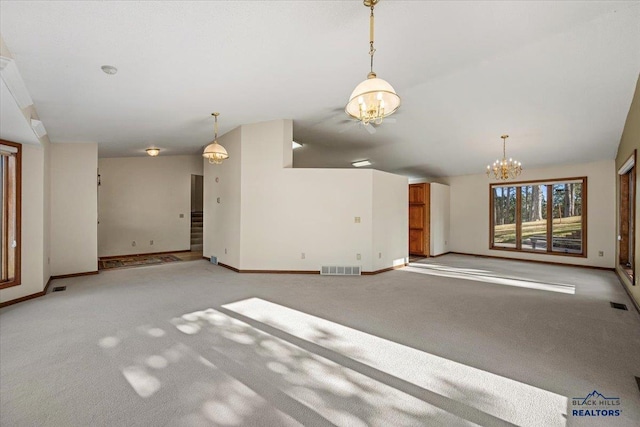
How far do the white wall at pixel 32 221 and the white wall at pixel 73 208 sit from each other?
4.08 feet

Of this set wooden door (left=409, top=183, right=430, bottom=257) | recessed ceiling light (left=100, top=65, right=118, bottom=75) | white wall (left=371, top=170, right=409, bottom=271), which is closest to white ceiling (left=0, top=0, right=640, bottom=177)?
recessed ceiling light (left=100, top=65, right=118, bottom=75)

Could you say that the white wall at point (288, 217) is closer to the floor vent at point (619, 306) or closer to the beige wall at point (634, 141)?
the floor vent at point (619, 306)

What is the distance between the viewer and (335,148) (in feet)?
28.0

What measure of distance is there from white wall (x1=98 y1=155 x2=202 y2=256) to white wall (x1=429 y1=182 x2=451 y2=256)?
753 centimetres

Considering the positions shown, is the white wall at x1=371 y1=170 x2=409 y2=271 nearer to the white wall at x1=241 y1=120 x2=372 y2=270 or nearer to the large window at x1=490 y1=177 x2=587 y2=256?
the white wall at x1=241 y1=120 x2=372 y2=270

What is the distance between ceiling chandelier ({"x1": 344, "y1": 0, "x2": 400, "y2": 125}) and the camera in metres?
2.34

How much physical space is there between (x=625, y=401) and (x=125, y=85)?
18.4 ft

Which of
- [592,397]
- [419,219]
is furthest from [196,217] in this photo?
[592,397]

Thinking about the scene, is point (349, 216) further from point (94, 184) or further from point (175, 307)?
point (94, 184)

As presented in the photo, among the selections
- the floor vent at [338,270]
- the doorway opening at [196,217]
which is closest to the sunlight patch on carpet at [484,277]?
→ the floor vent at [338,270]

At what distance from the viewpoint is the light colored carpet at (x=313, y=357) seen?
75.9 inches

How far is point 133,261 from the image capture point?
761 centimetres

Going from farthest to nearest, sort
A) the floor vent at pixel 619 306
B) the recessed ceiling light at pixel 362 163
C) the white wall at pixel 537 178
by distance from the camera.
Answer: the recessed ceiling light at pixel 362 163 < the white wall at pixel 537 178 < the floor vent at pixel 619 306

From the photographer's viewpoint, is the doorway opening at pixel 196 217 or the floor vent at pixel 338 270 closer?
the floor vent at pixel 338 270
